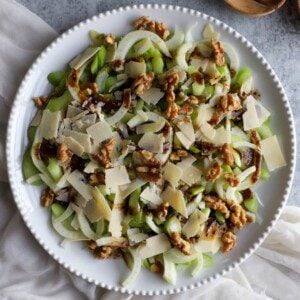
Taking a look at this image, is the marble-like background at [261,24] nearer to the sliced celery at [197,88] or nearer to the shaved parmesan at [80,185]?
the sliced celery at [197,88]

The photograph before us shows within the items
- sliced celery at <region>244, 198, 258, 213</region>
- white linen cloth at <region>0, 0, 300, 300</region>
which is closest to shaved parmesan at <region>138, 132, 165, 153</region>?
sliced celery at <region>244, 198, 258, 213</region>

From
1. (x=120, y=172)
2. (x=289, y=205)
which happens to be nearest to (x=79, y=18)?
(x=120, y=172)

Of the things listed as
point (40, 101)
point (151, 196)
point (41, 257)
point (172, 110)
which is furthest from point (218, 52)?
point (41, 257)

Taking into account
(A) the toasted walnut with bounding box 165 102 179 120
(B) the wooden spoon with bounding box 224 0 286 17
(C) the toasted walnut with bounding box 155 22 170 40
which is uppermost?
(B) the wooden spoon with bounding box 224 0 286 17

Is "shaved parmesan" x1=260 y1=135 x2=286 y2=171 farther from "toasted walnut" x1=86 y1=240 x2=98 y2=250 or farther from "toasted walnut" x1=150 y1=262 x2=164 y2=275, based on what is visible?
"toasted walnut" x1=86 y1=240 x2=98 y2=250

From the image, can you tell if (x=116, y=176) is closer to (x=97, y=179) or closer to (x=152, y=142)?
(x=97, y=179)

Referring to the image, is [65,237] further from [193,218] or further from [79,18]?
[79,18]

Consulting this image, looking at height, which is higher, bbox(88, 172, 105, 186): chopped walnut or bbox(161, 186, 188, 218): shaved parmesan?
bbox(161, 186, 188, 218): shaved parmesan
